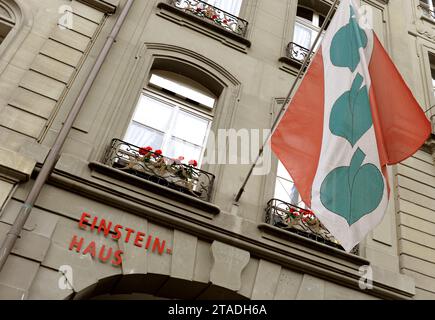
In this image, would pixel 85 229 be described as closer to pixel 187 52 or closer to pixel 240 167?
pixel 240 167

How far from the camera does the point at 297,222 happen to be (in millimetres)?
7059

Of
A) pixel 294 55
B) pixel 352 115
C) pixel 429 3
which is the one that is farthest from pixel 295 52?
pixel 429 3

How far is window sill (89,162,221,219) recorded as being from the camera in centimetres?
618

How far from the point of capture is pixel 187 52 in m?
8.51

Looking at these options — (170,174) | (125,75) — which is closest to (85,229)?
(170,174)

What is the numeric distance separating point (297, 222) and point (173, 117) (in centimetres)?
303

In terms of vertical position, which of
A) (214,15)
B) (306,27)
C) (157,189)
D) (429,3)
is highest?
(429,3)

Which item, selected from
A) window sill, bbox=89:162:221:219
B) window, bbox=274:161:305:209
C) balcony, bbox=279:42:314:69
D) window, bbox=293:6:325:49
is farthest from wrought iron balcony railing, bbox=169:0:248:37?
window sill, bbox=89:162:221:219

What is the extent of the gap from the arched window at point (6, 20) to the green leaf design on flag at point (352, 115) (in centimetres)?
561

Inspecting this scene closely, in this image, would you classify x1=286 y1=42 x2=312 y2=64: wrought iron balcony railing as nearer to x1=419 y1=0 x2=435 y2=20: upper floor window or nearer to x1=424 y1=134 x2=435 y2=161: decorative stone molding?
x1=424 y1=134 x2=435 y2=161: decorative stone molding

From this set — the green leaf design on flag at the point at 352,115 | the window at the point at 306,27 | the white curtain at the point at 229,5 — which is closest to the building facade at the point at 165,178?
the white curtain at the point at 229,5

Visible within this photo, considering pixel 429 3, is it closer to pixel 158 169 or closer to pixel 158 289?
pixel 158 169

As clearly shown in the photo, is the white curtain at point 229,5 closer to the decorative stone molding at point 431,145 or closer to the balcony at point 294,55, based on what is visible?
the balcony at point 294,55
